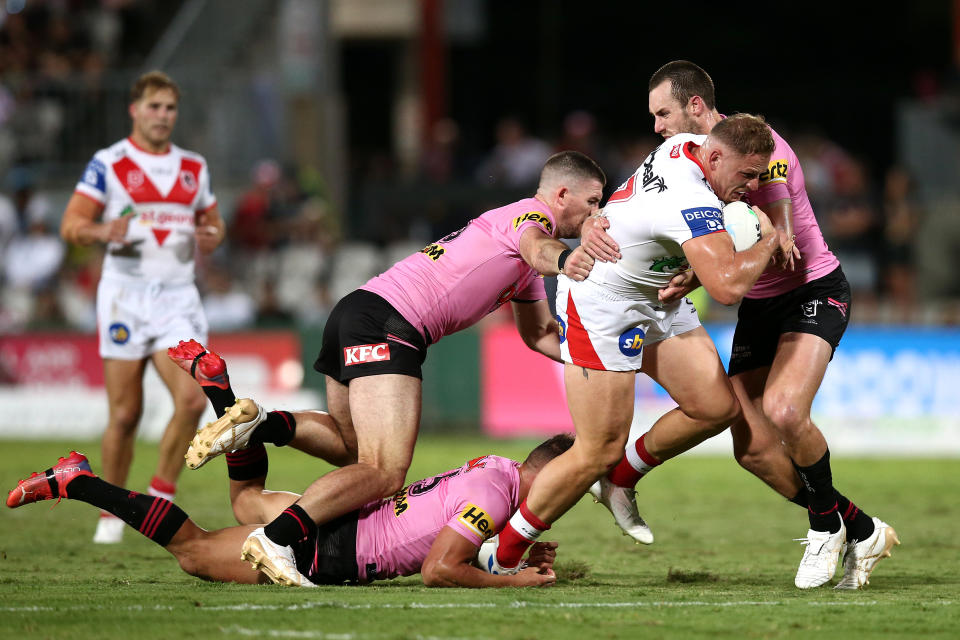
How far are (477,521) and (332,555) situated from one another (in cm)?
75

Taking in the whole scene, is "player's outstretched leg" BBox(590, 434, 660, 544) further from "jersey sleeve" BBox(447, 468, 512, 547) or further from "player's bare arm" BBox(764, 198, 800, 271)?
"player's bare arm" BBox(764, 198, 800, 271)

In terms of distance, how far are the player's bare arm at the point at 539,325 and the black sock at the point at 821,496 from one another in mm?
1531

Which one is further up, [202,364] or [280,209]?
[280,209]

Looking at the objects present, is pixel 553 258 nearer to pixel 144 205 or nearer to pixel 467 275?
pixel 467 275

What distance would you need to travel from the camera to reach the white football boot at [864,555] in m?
6.97

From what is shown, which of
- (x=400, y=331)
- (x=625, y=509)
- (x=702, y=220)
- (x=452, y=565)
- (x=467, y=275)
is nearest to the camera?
(x=702, y=220)

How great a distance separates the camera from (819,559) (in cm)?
691

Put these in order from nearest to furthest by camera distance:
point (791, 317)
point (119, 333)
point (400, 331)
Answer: point (400, 331), point (791, 317), point (119, 333)

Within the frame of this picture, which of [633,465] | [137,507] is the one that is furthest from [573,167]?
[137,507]

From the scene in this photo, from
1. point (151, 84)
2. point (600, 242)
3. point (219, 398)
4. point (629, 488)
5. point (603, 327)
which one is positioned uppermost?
point (151, 84)

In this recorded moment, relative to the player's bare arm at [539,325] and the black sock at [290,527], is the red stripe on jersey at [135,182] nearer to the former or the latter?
the player's bare arm at [539,325]

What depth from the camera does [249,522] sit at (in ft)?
23.0

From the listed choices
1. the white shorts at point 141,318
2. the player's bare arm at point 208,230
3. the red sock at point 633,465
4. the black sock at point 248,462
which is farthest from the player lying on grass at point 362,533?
the player's bare arm at point 208,230

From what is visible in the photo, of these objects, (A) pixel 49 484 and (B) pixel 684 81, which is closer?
(A) pixel 49 484
